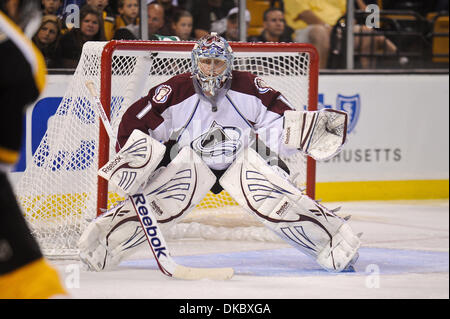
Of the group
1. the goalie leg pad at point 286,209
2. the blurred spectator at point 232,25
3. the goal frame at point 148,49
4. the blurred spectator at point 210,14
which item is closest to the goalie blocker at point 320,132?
the goalie leg pad at point 286,209

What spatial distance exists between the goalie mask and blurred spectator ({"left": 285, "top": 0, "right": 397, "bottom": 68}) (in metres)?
2.51

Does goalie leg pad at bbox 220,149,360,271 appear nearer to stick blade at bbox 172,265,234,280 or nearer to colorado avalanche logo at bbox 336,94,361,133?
stick blade at bbox 172,265,234,280

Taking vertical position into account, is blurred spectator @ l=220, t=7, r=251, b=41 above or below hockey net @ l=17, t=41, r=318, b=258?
above

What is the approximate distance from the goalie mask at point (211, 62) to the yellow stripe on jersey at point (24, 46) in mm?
2151

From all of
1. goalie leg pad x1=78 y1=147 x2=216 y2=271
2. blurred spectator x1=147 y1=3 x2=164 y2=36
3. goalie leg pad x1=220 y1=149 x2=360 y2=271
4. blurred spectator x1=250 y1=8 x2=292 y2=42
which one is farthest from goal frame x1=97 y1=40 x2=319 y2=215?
blurred spectator x1=250 y1=8 x2=292 y2=42

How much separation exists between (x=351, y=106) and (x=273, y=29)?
821mm

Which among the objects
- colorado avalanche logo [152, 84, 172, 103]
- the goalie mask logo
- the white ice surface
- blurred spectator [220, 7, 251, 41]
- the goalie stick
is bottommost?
the white ice surface

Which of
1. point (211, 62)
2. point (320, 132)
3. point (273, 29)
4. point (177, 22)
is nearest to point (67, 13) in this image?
point (211, 62)

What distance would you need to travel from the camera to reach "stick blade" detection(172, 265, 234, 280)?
356cm

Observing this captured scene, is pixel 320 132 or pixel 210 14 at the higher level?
pixel 210 14

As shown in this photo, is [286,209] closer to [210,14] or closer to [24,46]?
[24,46]

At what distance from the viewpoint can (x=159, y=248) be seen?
11.5 ft

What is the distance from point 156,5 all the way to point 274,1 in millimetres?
1300

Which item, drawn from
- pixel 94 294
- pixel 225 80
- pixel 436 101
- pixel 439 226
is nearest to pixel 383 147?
pixel 436 101
